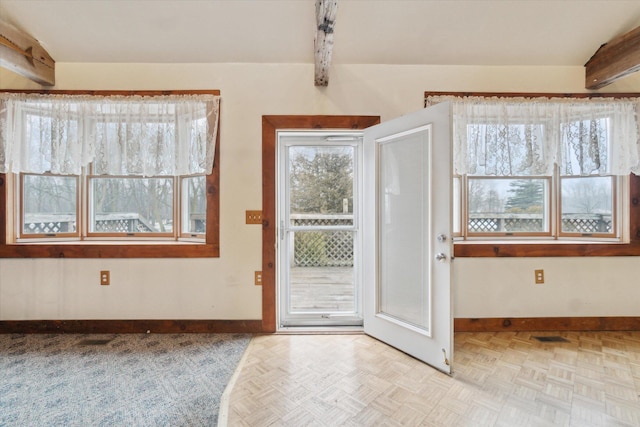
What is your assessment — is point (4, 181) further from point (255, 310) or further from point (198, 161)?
point (255, 310)

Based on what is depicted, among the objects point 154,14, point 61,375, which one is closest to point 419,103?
point 154,14

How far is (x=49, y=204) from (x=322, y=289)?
279 cm

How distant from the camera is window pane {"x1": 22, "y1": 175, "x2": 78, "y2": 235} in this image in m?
2.65

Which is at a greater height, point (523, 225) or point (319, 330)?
point (523, 225)

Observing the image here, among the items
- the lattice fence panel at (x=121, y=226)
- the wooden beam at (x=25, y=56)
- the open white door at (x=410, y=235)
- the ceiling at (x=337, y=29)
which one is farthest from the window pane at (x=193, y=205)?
the open white door at (x=410, y=235)

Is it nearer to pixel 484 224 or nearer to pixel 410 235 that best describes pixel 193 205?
pixel 410 235

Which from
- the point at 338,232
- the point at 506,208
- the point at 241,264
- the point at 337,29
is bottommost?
the point at 241,264

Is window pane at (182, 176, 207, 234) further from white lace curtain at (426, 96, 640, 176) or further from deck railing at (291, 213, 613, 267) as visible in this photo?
white lace curtain at (426, 96, 640, 176)

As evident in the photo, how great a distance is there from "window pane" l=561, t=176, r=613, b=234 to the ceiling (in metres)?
1.12

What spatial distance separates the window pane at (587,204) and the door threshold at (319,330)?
2.29 metres

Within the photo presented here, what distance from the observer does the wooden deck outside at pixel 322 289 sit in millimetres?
2789

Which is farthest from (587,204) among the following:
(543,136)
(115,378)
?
(115,378)

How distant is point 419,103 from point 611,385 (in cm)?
245

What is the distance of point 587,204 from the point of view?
8.89 ft
